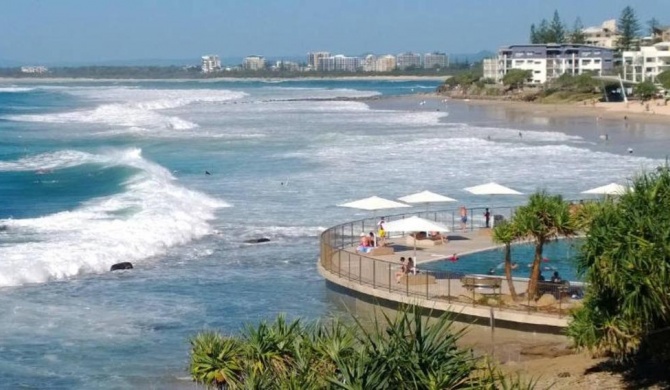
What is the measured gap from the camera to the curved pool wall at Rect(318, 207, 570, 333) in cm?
1894

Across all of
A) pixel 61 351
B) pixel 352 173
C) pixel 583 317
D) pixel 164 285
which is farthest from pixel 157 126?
pixel 583 317

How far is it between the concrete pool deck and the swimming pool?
0.28 m

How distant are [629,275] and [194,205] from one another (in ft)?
84.7

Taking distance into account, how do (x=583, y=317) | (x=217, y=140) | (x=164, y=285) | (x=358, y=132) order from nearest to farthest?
(x=583, y=317) → (x=164, y=285) → (x=217, y=140) → (x=358, y=132)

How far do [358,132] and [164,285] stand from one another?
4997cm

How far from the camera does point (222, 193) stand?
134 feet

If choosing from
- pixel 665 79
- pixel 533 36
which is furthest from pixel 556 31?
pixel 665 79

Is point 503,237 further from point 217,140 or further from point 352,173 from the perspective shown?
point 217,140

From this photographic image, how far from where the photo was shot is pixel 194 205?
121 ft

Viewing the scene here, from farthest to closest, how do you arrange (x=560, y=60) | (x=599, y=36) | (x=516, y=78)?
(x=599, y=36)
(x=560, y=60)
(x=516, y=78)

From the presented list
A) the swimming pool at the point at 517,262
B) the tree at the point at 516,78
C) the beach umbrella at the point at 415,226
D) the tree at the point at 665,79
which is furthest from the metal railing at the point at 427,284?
the tree at the point at 516,78

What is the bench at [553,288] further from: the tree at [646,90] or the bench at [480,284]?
the tree at [646,90]

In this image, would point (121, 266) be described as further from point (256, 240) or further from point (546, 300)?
point (546, 300)

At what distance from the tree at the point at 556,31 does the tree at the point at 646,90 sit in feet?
227
